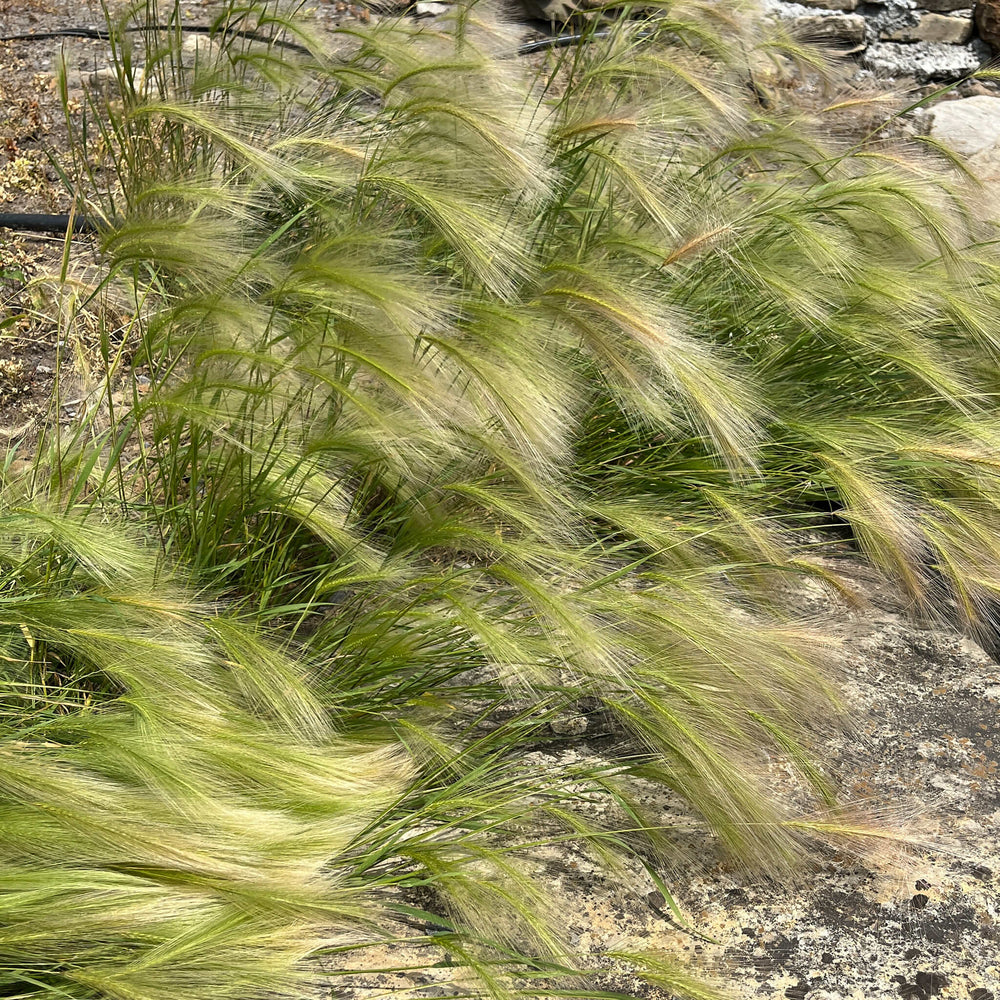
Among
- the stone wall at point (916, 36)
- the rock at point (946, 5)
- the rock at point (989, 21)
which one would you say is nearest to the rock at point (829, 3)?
the stone wall at point (916, 36)

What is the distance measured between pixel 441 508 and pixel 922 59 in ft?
12.9

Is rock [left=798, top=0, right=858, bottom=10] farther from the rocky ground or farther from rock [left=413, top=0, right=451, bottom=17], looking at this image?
the rocky ground

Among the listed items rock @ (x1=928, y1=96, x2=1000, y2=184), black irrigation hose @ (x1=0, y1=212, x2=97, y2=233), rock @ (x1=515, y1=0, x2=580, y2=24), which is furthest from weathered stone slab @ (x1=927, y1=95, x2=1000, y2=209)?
black irrigation hose @ (x1=0, y1=212, x2=97, y2=233)

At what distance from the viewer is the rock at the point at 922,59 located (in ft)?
15.5

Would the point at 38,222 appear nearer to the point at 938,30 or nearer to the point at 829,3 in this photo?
the point at 829,3

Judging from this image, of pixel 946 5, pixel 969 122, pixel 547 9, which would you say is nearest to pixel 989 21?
pixel 946 5

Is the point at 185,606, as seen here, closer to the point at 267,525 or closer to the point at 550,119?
the point at 267,525

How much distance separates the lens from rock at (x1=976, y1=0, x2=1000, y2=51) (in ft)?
15.0

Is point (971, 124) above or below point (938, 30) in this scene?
below

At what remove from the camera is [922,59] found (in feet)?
15.5

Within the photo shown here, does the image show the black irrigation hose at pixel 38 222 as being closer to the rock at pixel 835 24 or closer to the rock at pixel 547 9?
the rock at pixel 547 9

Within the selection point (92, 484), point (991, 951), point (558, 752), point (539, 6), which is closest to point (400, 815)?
point (558, 752)

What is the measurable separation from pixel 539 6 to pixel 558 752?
11.1 ft

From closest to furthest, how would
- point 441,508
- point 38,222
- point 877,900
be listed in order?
point 877,900, point 441,508, point 38,222
